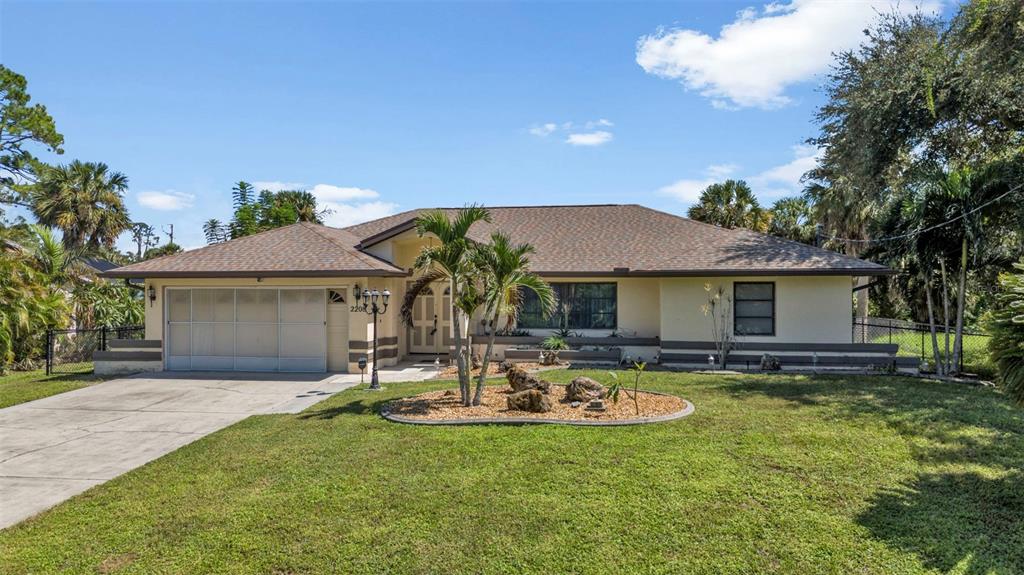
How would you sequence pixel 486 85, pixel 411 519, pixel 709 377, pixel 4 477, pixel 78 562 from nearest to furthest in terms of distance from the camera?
1. pixel 78 562
2. pixel 411 519
3. pixel 4 477
4. pixel 709 377
5. pixel 486 85

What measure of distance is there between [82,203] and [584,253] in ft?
83.6

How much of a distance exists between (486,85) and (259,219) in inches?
636

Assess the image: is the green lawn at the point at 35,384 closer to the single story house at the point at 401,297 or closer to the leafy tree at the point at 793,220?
the single story house at the point at 401,297

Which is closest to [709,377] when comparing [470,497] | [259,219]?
[470,497]

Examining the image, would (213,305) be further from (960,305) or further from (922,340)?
(922,340)

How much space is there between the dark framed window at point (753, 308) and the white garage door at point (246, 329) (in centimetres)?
1183

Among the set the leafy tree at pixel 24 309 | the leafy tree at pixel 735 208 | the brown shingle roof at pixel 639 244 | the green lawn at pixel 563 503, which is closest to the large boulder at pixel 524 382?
the green lawn at pixel 563 503

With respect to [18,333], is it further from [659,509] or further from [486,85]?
[659,509]

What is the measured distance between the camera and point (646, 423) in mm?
8305

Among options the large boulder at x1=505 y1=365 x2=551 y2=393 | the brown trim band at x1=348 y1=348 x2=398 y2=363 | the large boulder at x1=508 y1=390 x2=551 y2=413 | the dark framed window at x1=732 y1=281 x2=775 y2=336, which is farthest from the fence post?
the dark framed window at x1=732 y1=281 x2=775 y2=336

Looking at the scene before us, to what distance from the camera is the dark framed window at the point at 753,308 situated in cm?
1521

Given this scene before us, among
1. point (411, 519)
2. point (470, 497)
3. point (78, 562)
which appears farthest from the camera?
point (470, 497)

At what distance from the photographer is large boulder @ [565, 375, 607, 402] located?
9.61 meters

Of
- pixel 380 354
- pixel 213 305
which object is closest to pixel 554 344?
pixel 380 354
